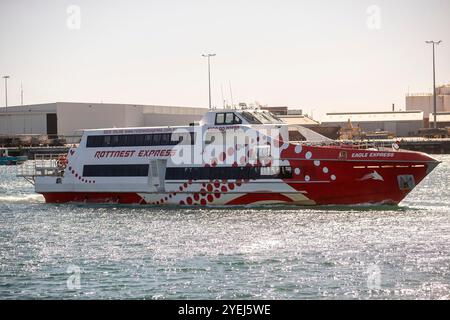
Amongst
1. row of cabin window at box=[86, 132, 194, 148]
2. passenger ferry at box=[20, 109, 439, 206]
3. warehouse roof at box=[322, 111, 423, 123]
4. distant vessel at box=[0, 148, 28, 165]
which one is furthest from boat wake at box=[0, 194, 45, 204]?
warehouse roof at box=[322, 111, 423, 123]

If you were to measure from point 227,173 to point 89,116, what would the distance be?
61462 mm

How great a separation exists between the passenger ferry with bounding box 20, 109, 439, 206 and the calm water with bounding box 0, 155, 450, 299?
105cm

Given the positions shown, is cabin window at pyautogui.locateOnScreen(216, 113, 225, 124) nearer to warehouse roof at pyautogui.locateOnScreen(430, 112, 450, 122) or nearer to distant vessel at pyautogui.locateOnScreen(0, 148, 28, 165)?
distant vessel at pyautogui.locateOnScreen(0, 148, 28, 165)

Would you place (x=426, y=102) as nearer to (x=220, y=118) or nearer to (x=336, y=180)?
(x=220, y=118)

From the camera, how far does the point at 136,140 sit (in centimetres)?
4281

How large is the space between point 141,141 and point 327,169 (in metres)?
9.97

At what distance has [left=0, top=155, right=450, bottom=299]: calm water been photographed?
22.3 m

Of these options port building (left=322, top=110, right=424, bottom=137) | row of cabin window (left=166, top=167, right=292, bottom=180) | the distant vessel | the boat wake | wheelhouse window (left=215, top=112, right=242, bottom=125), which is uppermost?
port building (left=322, top=110, right=424, bottom=137)

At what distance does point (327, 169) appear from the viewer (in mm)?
38094

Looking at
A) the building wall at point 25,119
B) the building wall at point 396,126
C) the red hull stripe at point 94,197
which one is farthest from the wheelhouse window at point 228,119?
the building wall at point 396,126

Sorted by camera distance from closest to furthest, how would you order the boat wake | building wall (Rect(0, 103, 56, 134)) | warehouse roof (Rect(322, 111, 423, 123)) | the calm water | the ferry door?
the calm water, the ferry door, the boat wake, building wall (Rect(0, 103, 56, 134)), warehouse roof (Rect(322, 111, 423, 123))

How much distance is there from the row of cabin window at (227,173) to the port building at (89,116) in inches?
2169

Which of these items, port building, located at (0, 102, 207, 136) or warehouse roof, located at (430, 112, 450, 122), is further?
warehouse roof, located at (430, 112, 450, 122)
